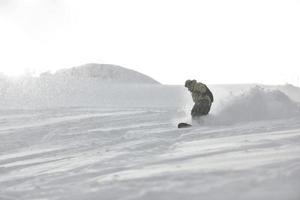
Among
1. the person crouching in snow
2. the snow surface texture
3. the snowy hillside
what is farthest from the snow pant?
the snowy hillside

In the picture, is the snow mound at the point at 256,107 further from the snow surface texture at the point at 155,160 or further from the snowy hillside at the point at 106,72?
the snowy hillside at the point at 106,72

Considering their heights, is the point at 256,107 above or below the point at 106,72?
below

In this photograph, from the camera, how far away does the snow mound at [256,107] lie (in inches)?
507

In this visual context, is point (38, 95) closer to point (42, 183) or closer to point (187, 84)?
point (187, 84)

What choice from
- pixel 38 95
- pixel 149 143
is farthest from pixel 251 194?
pixel 38 95

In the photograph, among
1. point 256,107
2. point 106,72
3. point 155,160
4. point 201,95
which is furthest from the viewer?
point 106,72

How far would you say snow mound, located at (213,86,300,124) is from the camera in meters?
12.9

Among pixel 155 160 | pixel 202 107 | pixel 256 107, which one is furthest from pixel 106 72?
pixel 155 160

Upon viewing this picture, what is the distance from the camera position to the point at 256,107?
13.6 metres

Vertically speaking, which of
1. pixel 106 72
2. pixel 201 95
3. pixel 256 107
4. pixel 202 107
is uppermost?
pixel 106 72

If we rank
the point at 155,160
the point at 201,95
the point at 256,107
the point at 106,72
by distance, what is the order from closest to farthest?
the point at 155,160 → the point at 201,95 → the point at 256,107 → the point at 106,72

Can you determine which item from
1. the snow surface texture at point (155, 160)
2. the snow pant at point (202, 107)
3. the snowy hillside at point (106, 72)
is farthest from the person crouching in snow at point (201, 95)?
the snowy hillside at point (106, 72)

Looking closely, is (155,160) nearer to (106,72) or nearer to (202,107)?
(202,107)

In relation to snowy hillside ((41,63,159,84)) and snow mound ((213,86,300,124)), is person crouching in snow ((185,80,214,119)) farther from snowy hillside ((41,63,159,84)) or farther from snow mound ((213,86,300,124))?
snowy hillside ((41,63,159,84))
